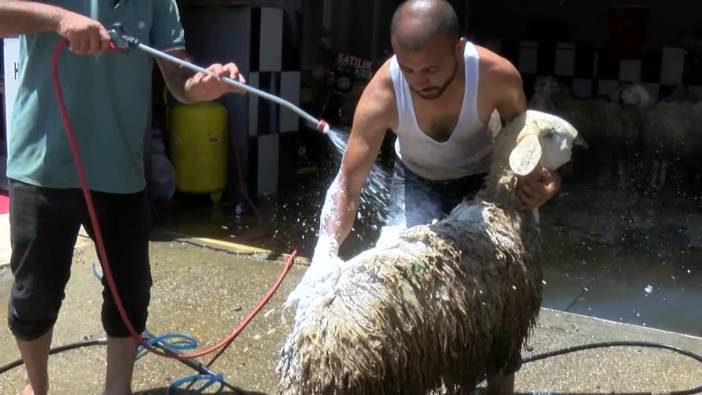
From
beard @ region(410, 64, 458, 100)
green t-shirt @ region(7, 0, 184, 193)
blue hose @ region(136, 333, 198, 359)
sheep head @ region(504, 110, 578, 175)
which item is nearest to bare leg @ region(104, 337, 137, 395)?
blue hose @ region(136, 333, 198, 359)

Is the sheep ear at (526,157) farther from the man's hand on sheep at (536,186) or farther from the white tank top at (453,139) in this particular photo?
the white tank top at (453,139)

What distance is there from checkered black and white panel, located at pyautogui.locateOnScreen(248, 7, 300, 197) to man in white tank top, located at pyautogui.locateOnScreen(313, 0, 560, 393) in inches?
126

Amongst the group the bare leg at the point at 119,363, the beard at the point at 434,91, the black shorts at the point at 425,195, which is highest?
the beard at the point at 434,91

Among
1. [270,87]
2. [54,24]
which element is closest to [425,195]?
[54,24]

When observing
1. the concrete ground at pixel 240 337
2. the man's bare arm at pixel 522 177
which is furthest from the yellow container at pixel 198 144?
the man's bare arm at pixel 522 177

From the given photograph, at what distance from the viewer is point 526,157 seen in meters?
2.40

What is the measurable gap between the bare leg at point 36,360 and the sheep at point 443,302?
39.8 inches

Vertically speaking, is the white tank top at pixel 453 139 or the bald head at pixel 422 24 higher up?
the bald head at pixel 422 24

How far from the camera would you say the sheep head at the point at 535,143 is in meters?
2.40

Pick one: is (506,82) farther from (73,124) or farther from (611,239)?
(611,239)

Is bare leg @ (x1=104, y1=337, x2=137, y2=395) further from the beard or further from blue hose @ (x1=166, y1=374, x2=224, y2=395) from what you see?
the beard

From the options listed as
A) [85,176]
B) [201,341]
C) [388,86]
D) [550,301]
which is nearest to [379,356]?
[388,86]

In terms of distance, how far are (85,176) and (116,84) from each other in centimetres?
31

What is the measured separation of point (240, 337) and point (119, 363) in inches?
32.4
